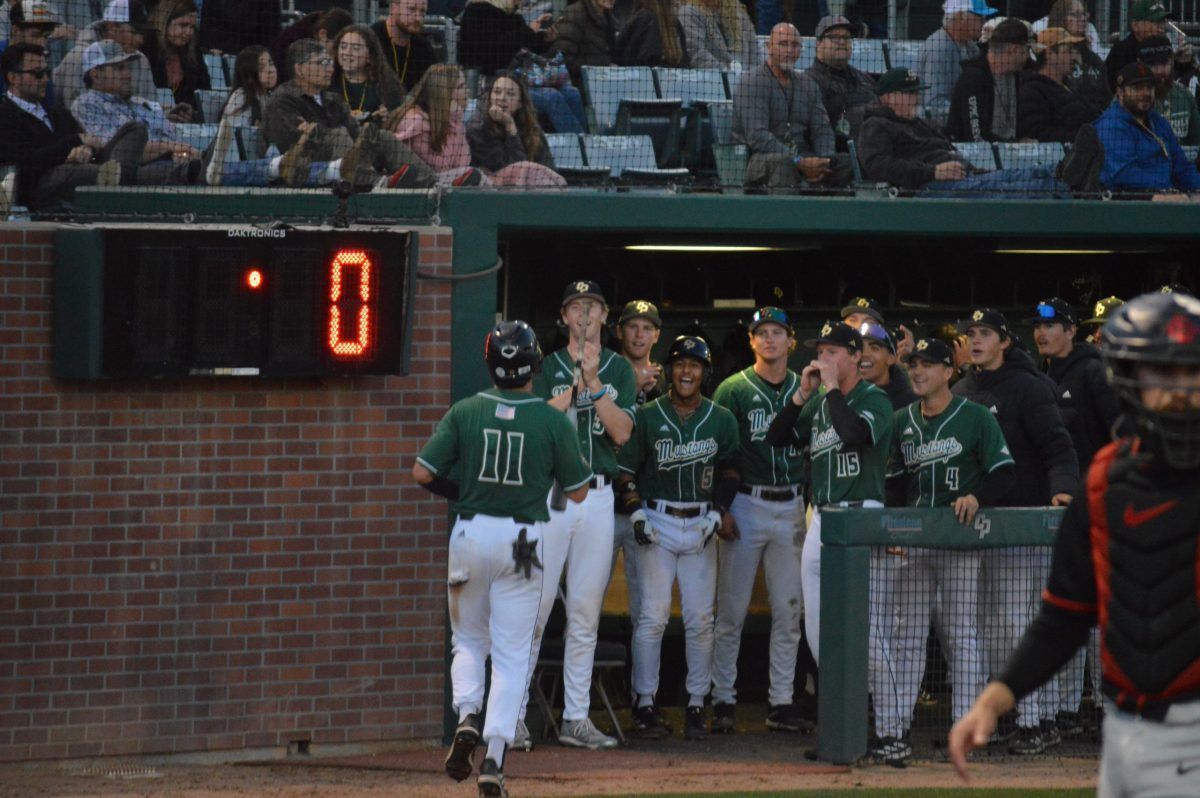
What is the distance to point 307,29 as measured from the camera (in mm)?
9000

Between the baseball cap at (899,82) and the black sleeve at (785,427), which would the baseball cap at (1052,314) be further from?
the baseball cap at (899,82)

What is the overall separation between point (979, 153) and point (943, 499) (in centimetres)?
283

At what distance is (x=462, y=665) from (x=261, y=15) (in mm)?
4659

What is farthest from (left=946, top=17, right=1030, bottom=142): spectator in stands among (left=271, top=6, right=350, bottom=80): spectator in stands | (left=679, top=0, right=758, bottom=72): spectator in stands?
(left=271, top=6, right=350, bottom=80): spectator in stands

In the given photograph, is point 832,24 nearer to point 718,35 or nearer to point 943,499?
point 718,35

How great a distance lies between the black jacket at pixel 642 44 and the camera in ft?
32.1

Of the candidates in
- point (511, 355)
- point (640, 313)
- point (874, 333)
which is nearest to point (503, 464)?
point (511, 355)

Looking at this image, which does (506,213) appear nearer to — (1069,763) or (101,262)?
(101,262)

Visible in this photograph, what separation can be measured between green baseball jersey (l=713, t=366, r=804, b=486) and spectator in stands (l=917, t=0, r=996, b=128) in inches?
109

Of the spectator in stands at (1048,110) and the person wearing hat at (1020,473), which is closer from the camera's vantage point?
the person wearing hat at (1020,473)

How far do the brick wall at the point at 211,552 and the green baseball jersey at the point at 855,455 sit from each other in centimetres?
164

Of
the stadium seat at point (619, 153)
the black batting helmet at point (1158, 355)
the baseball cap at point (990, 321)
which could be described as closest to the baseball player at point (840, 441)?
the baseball cap at point (990, 321)

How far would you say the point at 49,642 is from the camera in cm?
673

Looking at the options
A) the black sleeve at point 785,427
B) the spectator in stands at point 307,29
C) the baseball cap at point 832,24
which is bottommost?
the black sleeve at point 785,427
